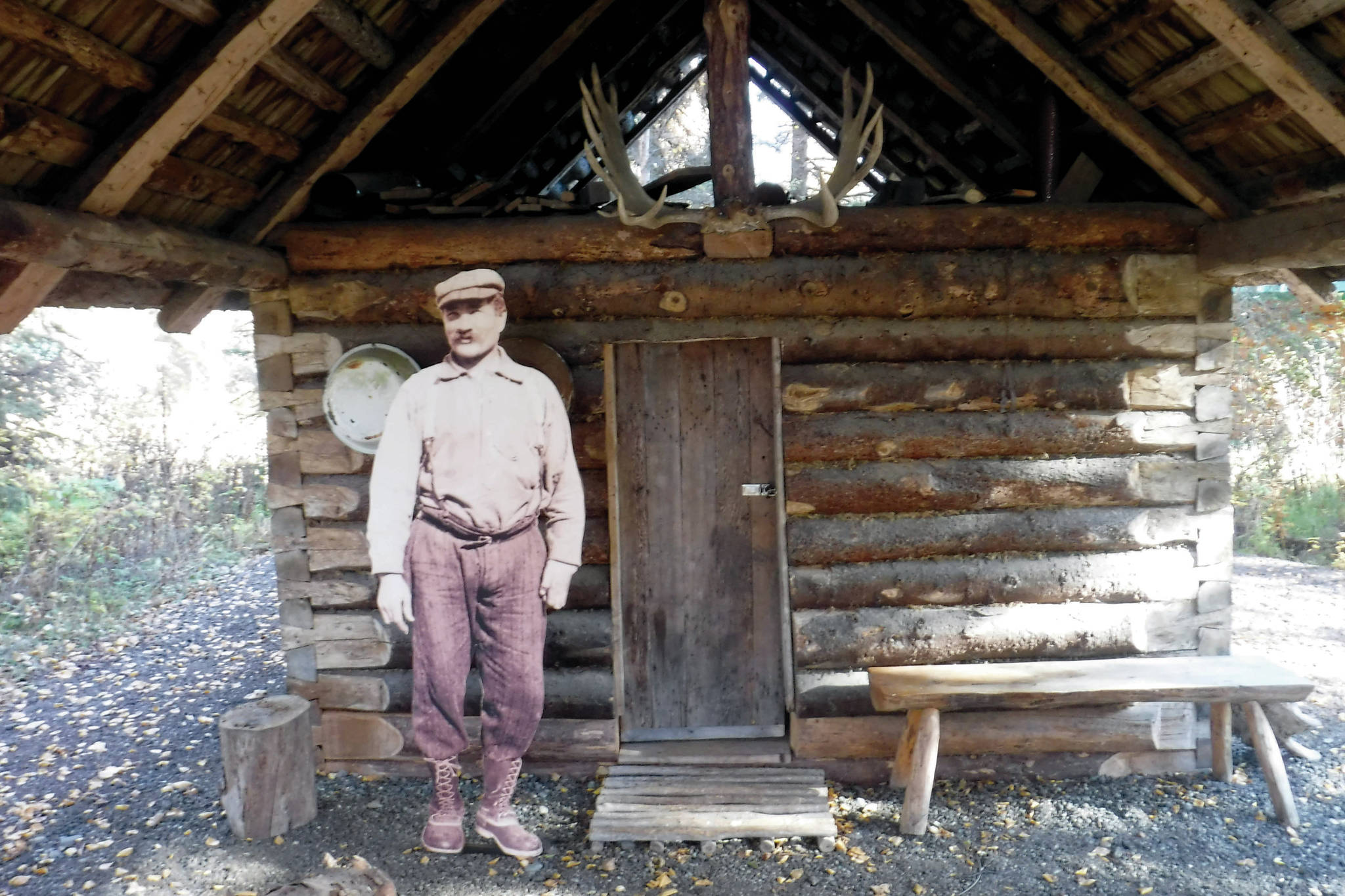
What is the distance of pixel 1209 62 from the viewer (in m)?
3.44

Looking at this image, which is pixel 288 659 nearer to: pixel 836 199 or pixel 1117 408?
pixel 836 199

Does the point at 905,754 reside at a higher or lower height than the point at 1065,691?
lower

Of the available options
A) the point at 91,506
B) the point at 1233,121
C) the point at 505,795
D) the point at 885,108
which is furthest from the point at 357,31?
the point at 91,506

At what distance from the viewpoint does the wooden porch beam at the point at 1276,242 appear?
12.1 ft

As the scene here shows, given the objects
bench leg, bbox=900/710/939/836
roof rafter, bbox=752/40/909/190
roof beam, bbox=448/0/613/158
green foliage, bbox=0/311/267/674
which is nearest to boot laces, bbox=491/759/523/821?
bench leg, bbox=900/710/939/836

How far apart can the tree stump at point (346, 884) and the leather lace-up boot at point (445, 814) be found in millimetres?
336

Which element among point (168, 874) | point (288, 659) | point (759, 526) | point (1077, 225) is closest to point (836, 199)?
point (1077, 225)

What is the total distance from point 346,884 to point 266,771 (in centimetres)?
103

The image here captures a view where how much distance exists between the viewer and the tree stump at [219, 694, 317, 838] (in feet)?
12.9

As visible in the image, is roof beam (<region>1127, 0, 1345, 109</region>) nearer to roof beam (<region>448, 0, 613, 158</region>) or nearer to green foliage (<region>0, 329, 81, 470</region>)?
roof beam (<region>448, 0, 613, 158</region>)

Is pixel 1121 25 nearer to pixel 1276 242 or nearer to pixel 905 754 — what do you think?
pixel 1276 242

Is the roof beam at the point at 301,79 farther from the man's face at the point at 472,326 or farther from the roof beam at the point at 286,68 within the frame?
the man's face at the point at 472,326

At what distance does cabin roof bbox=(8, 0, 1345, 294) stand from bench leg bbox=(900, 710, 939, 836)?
276cm

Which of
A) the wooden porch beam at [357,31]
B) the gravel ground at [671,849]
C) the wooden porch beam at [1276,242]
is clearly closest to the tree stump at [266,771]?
the gravel ground at [671,849]
